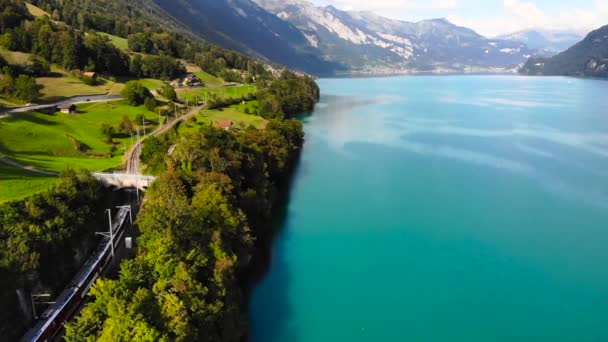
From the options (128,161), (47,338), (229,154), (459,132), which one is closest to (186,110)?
(128,161)

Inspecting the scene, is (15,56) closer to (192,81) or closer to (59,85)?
(59,85)

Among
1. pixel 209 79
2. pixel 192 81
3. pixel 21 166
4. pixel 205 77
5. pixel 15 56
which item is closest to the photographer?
pixel 21 166

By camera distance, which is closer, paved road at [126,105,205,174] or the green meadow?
paved road at [126,105,205,174]

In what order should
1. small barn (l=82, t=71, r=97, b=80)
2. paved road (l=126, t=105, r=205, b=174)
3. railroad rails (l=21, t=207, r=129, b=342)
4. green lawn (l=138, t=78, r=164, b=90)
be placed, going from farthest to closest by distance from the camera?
green lawn (l=138, t=78, r=164, b=90)
small barn (l=82, t=71, r=97, b=80)
paved road (l=126, t=105, r=205, b=174)
railroad rails (l=21, t=207, r=129, b=342)

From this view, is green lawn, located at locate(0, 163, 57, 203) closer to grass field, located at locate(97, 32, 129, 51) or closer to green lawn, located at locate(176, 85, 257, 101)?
green lawn, located at locate(176, 85, 257, 101)

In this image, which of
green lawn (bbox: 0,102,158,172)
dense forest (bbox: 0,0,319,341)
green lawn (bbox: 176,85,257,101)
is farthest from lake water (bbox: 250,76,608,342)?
green lawn (bbox: 176,85,257,101)

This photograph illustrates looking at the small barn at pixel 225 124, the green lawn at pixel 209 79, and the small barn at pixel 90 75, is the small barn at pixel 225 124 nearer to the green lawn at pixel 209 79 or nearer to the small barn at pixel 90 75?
the small barn at pixel 90 75

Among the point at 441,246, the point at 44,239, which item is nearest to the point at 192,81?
the point at 441,246
